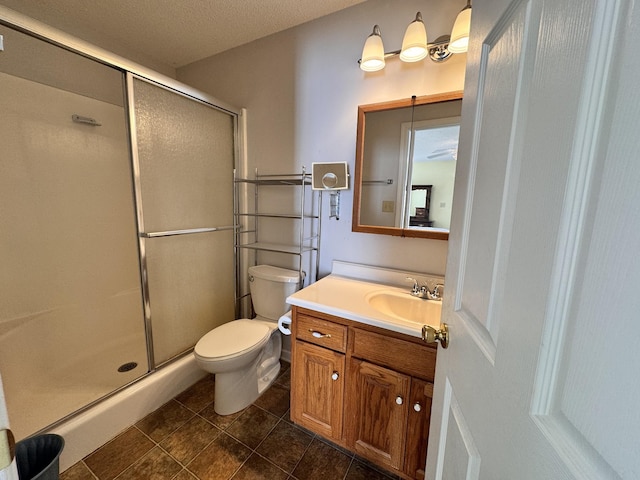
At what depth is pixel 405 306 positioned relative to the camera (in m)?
1.38

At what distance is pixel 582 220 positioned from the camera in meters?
0.27

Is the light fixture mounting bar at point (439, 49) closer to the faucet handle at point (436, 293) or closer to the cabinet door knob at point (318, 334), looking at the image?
the faucet handle at point (436, 293)

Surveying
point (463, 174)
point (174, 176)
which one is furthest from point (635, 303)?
point (174, 176)

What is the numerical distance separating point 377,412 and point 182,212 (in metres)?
1.65

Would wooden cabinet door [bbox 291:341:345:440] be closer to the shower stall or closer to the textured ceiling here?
the shower stall

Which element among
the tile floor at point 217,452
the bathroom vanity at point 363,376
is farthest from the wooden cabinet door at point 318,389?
the tile floor at point 217,452

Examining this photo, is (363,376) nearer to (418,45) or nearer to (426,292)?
(426,292)

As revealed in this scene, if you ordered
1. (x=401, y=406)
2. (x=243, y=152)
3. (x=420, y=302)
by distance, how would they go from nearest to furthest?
(x=401, y=406) → (x=420, y=302) → (x=243, y=152)

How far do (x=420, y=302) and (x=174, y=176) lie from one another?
169cm

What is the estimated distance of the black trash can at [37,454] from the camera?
1011mm

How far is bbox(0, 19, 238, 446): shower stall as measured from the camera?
1313mm

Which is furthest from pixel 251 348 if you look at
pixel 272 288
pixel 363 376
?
pixel 363 376

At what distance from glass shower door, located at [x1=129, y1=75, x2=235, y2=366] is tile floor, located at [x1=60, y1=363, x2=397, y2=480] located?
43cm

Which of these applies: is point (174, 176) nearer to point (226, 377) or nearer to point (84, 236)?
point (84, 236)
